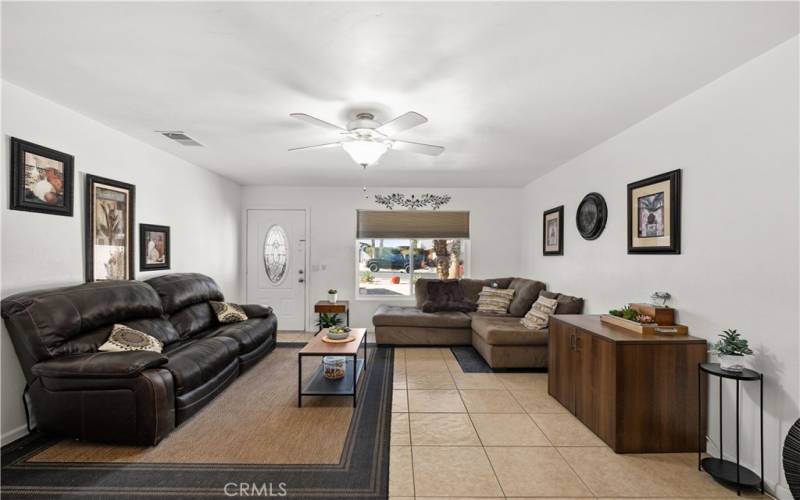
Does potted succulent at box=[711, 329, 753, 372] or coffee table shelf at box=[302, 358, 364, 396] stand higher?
potted succulent at box=[711, 329, 753, 372]

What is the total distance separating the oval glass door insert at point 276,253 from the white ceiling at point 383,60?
2897 millimetres

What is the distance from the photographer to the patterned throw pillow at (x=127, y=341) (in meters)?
2.76

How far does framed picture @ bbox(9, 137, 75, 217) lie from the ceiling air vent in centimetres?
77

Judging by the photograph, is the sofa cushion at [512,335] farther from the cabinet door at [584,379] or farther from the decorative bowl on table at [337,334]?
the decorative bowl on table at [337,334]

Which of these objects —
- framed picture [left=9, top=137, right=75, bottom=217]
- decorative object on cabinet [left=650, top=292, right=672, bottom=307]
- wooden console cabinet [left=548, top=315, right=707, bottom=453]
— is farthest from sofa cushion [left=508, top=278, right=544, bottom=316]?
framed picture [left=9, top=137, right=75, bottom=217]

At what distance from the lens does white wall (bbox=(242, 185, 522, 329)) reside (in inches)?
242

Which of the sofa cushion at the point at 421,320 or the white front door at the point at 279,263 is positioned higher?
the white front door at the point at 279,263

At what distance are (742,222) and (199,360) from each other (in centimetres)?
391

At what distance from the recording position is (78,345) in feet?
8.62

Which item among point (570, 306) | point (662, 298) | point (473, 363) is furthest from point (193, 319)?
point (662, 298)

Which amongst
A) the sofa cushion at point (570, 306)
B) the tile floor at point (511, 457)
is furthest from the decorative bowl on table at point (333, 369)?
the sofa cushion at point (570, 306)

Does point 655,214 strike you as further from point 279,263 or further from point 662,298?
point 279,263

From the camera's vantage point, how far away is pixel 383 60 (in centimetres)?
210

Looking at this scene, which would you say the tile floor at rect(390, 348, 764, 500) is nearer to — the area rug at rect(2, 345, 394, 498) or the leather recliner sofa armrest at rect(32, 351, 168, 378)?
the area rug at rect(2, 345, 394, 498)
